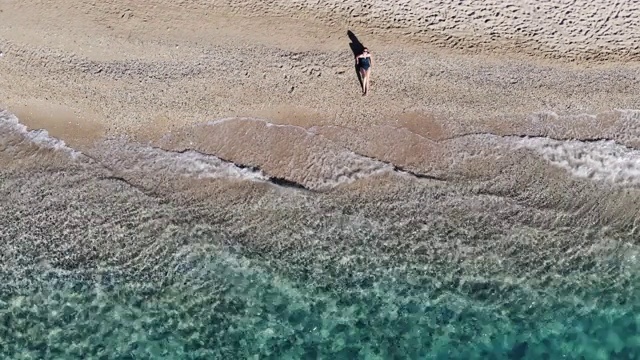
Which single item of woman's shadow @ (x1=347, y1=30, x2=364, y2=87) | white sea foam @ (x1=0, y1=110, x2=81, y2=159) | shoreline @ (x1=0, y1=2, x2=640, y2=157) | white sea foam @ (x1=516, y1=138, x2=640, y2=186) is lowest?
white sea foam @ (x1=0, y1=110, x2=81, y2=159)

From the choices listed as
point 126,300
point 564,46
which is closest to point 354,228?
point 126,300

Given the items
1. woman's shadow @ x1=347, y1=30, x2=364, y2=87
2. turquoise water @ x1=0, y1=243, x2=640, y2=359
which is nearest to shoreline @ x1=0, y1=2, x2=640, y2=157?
woman's shadow @ x1=347, y1=30, x2=364, y2=87

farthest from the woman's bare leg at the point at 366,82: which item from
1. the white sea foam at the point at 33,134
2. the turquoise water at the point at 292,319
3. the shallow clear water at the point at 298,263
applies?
the white sea foam at the point at 33,134

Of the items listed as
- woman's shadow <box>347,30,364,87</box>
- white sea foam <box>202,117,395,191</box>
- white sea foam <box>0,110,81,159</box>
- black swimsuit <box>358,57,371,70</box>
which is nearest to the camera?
white sea foam <box>202,117,395,191</box>

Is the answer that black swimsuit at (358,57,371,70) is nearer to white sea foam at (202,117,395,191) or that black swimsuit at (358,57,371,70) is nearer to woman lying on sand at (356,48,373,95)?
woman lying on sand at (356,48,373,95)

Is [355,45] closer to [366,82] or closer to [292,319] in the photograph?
[366,82]

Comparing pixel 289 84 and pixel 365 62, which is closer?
pixel 365 62

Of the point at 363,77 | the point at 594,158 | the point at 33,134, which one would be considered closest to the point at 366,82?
the point at 363,77
